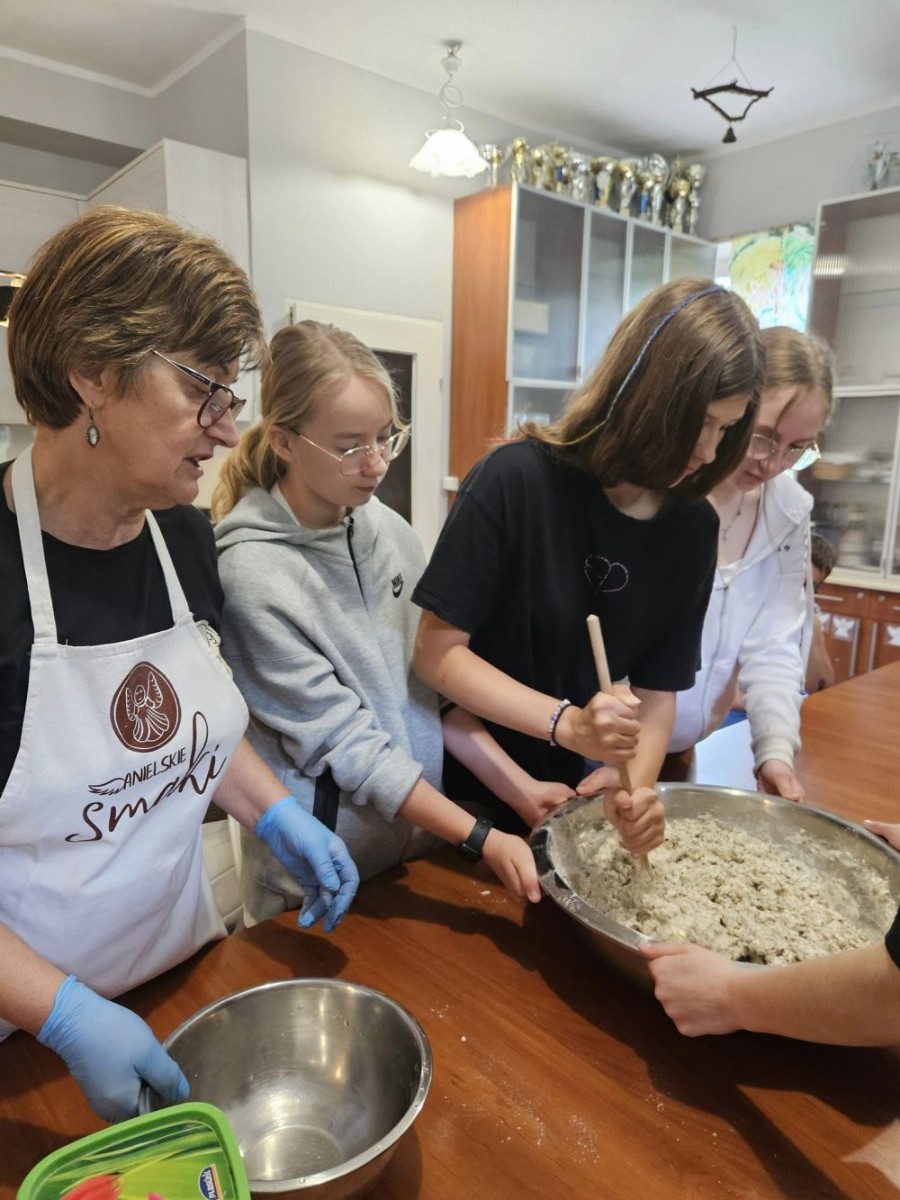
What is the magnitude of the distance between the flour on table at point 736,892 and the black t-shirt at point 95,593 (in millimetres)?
637

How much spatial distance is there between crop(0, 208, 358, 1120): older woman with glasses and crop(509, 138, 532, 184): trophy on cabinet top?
4.06 m

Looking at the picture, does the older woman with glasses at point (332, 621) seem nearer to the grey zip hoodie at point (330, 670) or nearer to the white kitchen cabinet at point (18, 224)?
the grey zip hoodie at point (330, 670)

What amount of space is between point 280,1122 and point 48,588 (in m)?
0.60

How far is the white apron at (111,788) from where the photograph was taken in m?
0.83

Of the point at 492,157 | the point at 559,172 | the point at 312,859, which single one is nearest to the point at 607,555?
the point at 312,859

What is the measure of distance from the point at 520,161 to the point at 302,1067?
15.2 feet

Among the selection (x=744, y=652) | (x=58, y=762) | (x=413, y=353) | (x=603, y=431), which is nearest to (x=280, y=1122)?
(x=58, y=762)

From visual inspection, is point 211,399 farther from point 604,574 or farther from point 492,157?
point 492,157

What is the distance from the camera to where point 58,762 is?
2.74 ft

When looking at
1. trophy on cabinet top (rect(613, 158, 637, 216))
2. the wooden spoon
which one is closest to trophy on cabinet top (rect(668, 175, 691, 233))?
trophy on cabinet top (rect(613, 158, 637, 216))

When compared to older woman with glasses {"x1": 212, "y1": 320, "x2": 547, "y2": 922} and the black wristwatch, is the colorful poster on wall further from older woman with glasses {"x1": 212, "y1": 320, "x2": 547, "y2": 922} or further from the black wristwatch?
the black wristwatch

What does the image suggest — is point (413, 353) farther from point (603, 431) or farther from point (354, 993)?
point (354, 993)

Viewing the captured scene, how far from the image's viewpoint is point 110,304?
0.81 metres

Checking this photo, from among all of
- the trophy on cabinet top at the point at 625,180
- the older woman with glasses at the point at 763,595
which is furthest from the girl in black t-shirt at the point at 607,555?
the trophy on cabinet top at the point at 625,180
